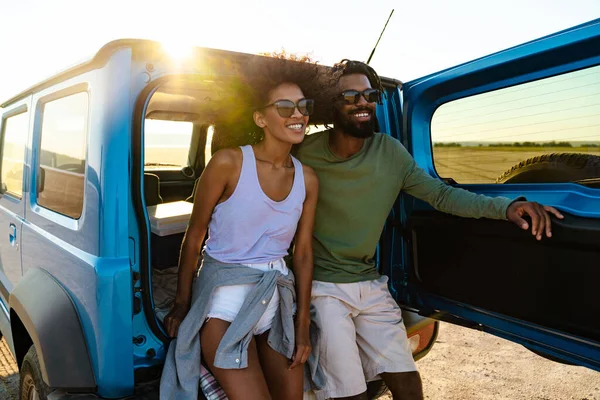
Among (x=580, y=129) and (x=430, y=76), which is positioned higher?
(x=430, y=76)

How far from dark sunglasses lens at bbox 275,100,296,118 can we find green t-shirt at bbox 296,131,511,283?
14.1 inches

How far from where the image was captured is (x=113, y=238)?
169 centimetres

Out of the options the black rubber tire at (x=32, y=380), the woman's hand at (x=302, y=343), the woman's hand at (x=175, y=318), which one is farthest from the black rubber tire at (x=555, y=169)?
A: the black rubber tire at (x=32, y=380)

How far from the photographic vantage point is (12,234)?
2.83m

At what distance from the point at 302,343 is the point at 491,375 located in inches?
82.6

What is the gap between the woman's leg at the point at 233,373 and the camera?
5.66 ft

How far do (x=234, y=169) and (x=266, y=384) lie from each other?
848 mm

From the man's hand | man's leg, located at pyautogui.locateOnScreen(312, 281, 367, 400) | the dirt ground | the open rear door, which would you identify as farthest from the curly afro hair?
the dirt ground

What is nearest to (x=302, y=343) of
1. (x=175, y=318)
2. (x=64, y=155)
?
(x=175, y=318)

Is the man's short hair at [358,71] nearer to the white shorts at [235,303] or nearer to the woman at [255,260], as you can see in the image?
the woman at [255,260]

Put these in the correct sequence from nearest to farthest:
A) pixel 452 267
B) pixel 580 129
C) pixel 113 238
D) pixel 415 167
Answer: pixel 113 238, pixel 580 129, pixel 452 267, pixel 415 167

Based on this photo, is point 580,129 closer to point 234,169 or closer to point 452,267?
point 452,267

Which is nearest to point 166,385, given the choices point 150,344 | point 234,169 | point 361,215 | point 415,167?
point 150,344

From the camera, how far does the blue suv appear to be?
168 cm
